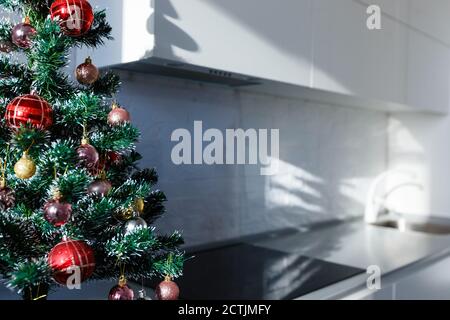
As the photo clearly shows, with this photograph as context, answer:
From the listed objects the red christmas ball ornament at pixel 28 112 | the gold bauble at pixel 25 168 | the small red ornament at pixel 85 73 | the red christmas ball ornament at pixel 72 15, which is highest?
the red christmas ball ornament at pixel 72 15

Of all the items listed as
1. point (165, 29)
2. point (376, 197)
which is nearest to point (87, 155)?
point (165, 29)

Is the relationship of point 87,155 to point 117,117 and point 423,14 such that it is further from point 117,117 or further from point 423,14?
point 423,14

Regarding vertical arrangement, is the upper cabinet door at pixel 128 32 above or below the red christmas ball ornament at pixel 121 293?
above

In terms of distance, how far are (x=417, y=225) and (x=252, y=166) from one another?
3.52ft

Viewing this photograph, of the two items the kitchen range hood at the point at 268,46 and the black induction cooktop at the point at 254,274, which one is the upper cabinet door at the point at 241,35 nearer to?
the kitchen range hood at the point at 268,46

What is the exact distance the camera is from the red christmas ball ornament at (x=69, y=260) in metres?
0.52

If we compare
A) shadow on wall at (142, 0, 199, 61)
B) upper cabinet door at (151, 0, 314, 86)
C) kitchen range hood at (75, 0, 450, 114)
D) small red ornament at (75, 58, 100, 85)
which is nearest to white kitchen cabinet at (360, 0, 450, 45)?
kitchen range hood at (75, 0, 450, 114)

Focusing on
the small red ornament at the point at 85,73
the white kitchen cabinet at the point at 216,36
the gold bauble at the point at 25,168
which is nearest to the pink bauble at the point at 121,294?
the gold bauble at the point at 25,168

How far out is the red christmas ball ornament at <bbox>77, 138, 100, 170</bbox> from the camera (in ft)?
1.85

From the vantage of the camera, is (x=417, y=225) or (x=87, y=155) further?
(x=417, y=225)

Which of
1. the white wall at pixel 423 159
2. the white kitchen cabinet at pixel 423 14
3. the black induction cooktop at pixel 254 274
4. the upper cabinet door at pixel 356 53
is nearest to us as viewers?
the black induction cooktop at pixel 254 274

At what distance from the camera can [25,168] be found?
1.72 ft

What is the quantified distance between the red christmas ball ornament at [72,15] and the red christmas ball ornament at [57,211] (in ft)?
0.78

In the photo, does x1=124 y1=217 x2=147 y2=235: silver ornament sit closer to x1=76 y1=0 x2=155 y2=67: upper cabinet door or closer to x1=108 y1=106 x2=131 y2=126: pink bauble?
x1=108 y1=106 x2=131 y2=126: pink bauble
